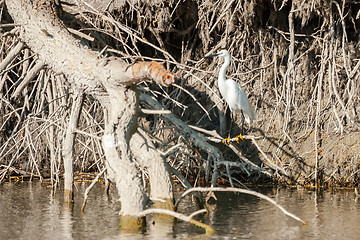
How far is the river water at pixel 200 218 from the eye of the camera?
5445 mm

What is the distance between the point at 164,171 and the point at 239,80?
4.17 meters

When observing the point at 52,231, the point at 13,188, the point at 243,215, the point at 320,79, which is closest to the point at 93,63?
the point at 52,231

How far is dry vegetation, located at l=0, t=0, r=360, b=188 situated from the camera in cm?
859

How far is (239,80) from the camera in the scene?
9898 millimetres

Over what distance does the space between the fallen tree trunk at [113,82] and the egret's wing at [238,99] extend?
9.04 feet

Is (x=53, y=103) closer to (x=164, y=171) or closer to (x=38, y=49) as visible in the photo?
(x=38, y=49)

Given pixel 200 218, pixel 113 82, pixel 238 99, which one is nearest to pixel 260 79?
pixel 238 99

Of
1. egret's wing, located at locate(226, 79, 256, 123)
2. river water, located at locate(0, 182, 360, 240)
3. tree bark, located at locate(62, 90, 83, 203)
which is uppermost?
egret's wing, located at locate(226, 79, 256, 123)

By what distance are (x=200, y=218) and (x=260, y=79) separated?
148 inches

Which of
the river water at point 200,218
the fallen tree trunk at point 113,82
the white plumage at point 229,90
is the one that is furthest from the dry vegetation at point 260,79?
the fallen tree trunk at point 113,82

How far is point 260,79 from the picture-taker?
9.49 meters

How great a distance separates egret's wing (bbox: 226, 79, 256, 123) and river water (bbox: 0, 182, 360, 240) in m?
1.39

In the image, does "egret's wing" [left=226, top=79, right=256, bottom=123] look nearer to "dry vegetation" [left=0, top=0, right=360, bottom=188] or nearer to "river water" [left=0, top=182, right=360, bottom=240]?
"dry vegetation" [left=0, top=0, right=360, bottom=188]

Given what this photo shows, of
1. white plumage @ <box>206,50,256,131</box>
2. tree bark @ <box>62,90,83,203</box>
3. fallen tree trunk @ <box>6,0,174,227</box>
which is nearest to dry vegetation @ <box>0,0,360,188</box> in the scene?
white plumage @ <box>206,50,256,131</box>
